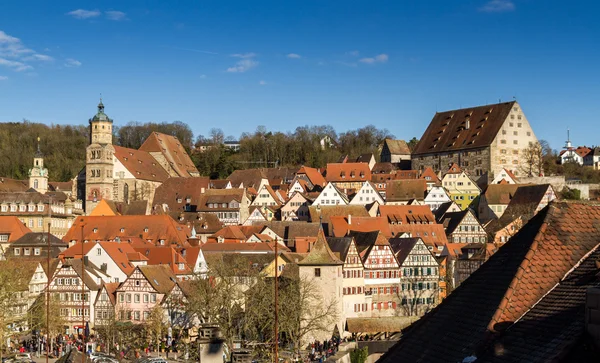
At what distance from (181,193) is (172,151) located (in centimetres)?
2254

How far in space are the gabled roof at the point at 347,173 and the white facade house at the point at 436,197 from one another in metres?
14.4

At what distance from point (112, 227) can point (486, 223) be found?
132 ft

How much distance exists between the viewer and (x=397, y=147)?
148875 mm

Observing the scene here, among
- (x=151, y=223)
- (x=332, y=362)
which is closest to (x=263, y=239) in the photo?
(x=151, y=223)

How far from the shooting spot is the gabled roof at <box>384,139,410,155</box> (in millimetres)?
147600

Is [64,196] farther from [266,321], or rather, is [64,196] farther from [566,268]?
[566,268]

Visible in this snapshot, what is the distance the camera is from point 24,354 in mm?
51594

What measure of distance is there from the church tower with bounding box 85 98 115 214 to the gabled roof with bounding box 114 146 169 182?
6.11ft

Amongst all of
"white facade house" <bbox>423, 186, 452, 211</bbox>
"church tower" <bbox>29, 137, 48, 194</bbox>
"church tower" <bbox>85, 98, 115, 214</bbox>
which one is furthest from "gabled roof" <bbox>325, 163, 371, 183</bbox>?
"church tower" <bbox>29, 137, 48, 194</bbox>

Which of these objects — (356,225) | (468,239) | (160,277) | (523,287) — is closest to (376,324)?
(160,277)

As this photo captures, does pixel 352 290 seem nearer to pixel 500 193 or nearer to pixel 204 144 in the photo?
pixel 500 193

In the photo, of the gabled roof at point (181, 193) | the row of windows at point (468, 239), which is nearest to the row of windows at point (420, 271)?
the row of windows at point (468, 239)

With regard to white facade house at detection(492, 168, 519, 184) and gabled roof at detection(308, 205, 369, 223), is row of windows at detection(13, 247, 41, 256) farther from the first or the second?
white facade house at detection(492, 168, 519, 184)

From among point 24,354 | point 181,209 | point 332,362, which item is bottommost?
point 24,354
